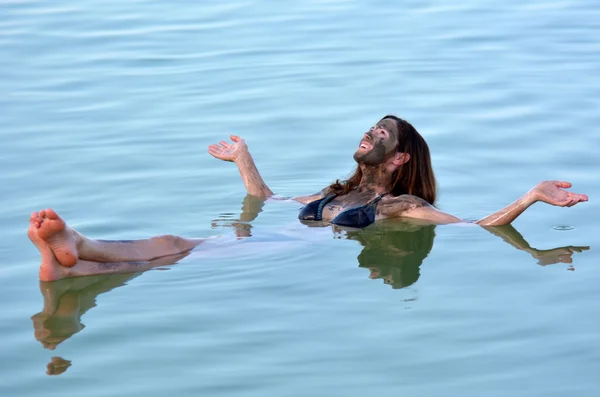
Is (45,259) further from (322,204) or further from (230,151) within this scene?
(230,151)

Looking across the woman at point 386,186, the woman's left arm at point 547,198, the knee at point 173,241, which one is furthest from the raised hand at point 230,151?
the woman's left arm at point 547,198

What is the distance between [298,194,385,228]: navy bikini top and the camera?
10719 millimetres

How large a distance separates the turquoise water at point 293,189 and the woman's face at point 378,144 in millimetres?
669

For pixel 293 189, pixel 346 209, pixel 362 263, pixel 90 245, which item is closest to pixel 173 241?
pixel 90 245

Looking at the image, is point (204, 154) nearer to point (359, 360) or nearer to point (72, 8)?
point (359, 360)

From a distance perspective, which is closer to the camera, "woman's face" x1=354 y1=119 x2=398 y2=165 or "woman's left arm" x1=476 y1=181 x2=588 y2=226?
"woman's left arm" x1=476 y1=181 x2=588 y2=226

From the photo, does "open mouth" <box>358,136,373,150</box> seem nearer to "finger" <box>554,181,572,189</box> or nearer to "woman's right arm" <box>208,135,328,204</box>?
"woman's right arm" <box>208,135,328,204</box>

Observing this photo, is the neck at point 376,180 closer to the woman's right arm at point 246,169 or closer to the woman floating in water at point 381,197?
the woman floating in water at point 381,197

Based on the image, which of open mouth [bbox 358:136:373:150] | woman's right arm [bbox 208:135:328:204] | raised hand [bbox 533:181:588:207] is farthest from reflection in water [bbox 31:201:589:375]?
open mouth [bbox 358:136:373:150]

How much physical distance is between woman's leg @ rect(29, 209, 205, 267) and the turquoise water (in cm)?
20

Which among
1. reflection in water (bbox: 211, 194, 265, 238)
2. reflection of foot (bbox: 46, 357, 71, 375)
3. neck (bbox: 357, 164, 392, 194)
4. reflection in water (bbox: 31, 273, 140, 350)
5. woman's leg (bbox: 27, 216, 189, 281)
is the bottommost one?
reflection of foot (bbox: 46, 357, 71, 375)

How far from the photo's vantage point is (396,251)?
10.6 m

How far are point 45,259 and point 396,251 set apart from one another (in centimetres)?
318

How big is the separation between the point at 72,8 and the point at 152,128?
7.36m
